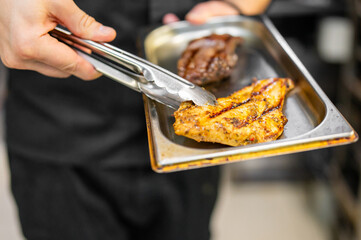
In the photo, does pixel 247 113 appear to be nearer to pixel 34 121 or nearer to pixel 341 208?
pixel 34 121

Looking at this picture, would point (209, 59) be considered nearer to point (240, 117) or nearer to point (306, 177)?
point (240, 117)

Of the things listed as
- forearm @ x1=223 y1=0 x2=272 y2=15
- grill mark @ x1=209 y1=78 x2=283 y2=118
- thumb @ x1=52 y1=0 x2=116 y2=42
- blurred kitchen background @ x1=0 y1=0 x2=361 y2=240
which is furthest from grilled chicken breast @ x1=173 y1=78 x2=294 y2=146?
blurred kitchen background @ x1=0 y1=0 x2=361 y2=240

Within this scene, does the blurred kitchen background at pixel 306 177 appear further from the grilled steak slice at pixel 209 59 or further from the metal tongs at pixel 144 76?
the metal tongs at pixel 144 76

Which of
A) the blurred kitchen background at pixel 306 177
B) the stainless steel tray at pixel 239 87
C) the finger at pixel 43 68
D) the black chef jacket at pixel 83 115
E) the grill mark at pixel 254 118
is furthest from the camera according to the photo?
the blurred kitchen background at pixel 306 177

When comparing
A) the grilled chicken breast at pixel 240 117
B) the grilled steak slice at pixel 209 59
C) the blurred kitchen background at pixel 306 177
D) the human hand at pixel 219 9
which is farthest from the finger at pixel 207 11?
the blurred kitchen background at pixel 306 177

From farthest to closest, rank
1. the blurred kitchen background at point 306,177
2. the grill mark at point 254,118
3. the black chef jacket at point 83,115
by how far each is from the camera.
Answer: the blurred kitchen background at point 306,177
the black chef jacket at point 83,115
the grill mark at point 254,118

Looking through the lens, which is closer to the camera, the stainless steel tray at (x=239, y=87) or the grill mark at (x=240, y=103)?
the stainless steel tray at (x=239, y=87)

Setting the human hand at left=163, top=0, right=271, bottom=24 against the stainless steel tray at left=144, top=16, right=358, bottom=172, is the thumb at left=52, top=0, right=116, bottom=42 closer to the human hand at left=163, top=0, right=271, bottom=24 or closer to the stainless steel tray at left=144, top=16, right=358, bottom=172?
the stainless steel tray at left=144, top=16, right=358, bottom=172

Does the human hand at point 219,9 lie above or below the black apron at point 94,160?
above
